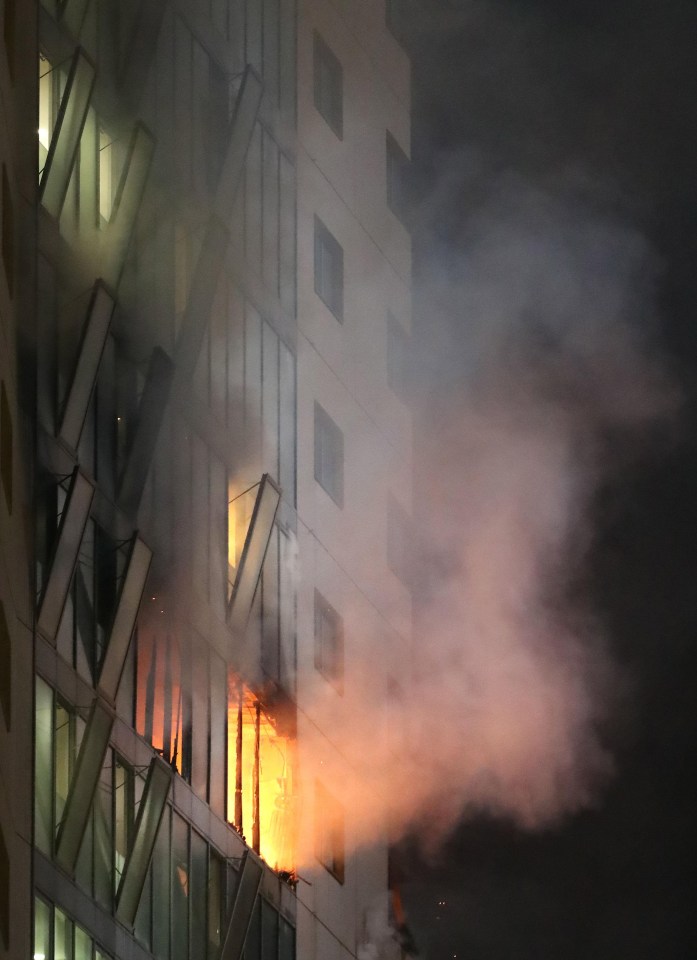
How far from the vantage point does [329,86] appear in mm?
27547

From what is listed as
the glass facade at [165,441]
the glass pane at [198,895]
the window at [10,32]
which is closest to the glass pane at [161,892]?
the glass facade at [165,441]

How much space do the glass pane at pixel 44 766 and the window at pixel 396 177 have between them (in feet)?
41.9

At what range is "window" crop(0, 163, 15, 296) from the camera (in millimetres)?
17844

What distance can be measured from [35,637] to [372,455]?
10487 millimetres

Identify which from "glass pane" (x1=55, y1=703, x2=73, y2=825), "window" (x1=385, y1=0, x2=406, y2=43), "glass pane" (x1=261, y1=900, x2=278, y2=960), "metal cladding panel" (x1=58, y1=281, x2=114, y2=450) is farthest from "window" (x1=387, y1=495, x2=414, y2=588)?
"glass pane" (x1=55, y1=703, x2=73, y2=825)

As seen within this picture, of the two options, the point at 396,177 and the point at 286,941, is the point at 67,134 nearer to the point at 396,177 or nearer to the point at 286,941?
the point at 286,941

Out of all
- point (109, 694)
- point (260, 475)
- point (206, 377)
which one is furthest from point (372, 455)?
point (109, 694)

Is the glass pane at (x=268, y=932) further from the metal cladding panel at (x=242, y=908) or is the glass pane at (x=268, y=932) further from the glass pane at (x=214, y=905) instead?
the glass pane at (x=214, y=905)

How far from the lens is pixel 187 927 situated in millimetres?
21625

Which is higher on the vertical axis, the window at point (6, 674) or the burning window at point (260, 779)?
the burning window at point (260, 779)

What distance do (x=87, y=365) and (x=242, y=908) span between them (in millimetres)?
7093

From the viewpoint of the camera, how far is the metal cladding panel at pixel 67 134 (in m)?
19.4

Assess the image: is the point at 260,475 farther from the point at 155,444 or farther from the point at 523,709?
the point at 523,709

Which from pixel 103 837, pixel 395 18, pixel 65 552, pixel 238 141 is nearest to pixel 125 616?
pixel 65 552
